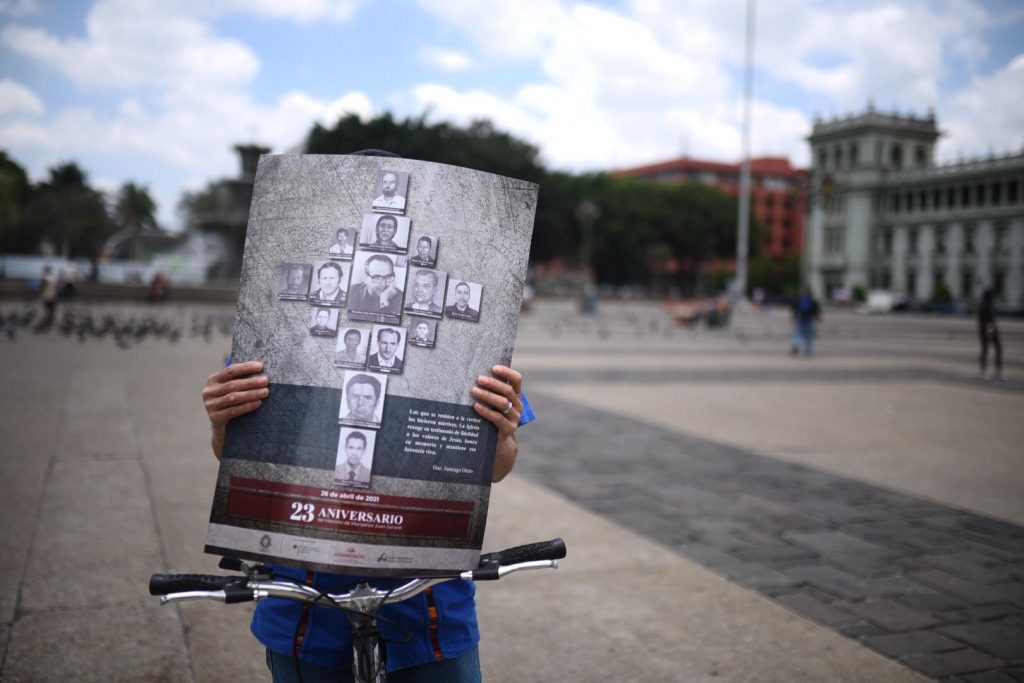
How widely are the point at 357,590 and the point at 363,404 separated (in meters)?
0.38

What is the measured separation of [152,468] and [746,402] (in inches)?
296

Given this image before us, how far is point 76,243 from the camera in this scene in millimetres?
47469

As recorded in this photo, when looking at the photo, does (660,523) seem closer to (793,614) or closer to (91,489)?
(793,614)

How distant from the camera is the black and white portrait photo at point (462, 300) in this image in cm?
138

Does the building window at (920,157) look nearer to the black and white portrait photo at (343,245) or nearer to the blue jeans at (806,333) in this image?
the blue jeans at (806,333)

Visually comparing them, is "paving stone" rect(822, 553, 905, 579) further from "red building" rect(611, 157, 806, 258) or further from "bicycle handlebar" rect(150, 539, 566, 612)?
"red building" rect(611, 157, 806, 258)

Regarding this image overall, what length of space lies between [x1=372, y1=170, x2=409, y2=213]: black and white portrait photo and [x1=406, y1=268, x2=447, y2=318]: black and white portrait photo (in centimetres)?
11

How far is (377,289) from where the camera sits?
136cm

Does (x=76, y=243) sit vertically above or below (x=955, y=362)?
above

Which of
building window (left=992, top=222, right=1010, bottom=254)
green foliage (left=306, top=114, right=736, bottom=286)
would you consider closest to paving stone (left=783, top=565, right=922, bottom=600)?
green foliage (left=306, top=114, right=736, bottom=286)

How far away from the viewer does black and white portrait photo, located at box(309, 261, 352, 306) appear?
4.51 feet

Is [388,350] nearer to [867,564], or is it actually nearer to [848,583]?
[848,583]

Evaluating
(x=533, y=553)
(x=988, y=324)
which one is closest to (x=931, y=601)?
(x=533, y=553)

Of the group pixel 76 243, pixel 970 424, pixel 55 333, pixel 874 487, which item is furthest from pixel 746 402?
pixel 76 243
